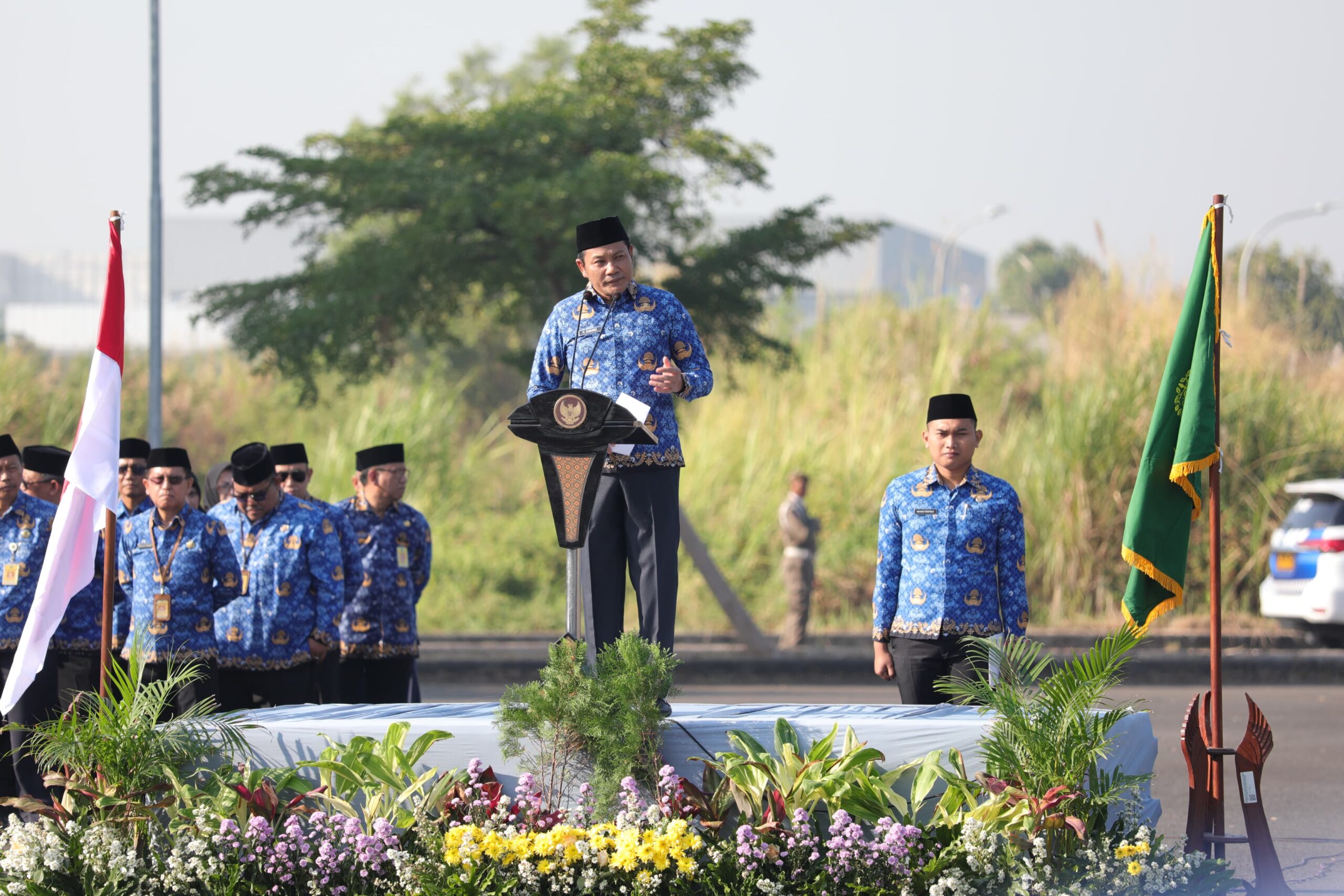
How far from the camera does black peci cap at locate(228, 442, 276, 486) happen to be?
285 inches

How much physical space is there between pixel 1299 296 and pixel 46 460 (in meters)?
17.4

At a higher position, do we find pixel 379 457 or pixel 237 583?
pixel 379 457

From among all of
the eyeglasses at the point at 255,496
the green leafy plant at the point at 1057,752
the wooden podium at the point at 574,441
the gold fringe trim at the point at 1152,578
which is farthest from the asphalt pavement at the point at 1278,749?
the eyeglasses at the point at 255,496

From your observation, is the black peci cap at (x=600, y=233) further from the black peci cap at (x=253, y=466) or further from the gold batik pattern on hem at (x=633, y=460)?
the black peci cap at (x=253, y=466)

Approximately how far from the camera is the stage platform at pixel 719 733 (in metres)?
4.87

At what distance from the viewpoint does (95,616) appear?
701cm

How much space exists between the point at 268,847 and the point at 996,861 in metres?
2.30

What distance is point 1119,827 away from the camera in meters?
4.66

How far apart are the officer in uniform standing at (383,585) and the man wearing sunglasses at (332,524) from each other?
0.05 meters

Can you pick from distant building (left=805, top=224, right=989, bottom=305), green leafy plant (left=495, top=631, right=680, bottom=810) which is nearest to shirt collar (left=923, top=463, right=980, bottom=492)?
green leafy plant (left=495, top=631, right=680, bottom=810)

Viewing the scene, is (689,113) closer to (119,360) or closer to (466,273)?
(466,273)

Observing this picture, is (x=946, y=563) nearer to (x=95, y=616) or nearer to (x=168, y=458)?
(x=168, y=458)

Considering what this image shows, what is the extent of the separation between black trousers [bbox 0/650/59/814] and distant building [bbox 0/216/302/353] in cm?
2292

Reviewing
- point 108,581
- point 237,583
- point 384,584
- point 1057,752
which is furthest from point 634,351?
point 384,584
